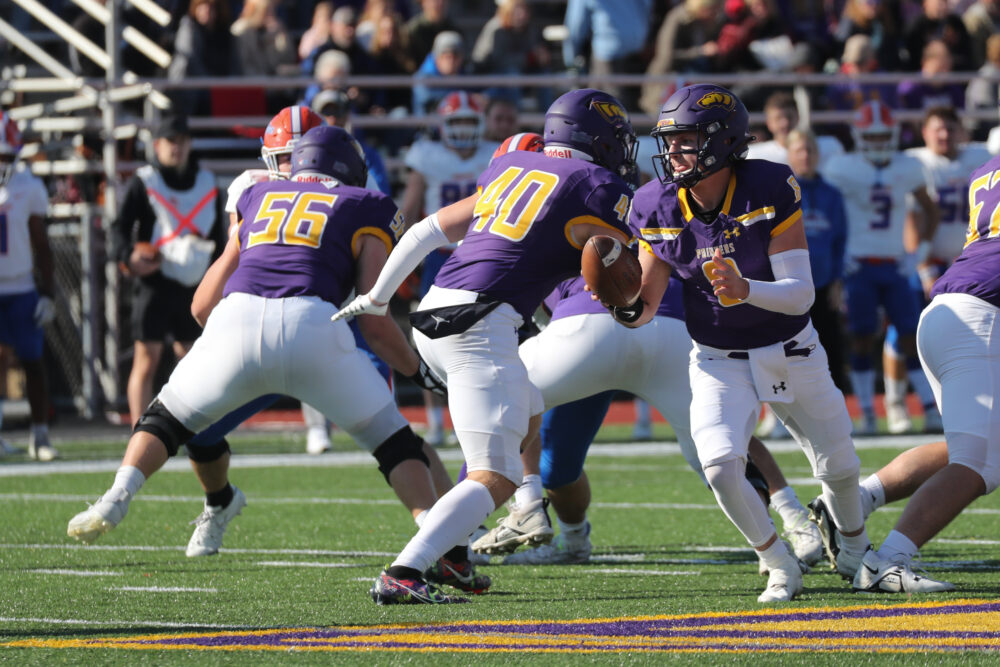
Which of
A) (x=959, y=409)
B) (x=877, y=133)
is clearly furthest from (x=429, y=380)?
(x=877, y=133)

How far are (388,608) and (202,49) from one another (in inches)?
380

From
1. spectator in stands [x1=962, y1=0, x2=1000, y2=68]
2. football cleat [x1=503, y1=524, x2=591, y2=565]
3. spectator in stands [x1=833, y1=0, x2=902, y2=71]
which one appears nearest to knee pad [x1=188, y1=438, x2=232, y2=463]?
football cleat [x1=503, y1=524, x2=591, y2=565]

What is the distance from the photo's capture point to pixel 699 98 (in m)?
5.34

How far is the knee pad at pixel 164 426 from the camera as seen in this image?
18.6 feet

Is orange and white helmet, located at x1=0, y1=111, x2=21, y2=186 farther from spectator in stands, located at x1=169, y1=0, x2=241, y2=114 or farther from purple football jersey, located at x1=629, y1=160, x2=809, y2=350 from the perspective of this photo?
purple football jersey, located at x1=629, y1=160, x2=809, y2=350

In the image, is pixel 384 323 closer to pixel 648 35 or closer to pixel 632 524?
pixel 632 524

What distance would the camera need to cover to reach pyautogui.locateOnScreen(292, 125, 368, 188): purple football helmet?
607cm

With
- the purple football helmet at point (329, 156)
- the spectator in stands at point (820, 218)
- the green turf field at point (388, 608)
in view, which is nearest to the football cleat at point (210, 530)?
the green turf field at point (388, 608)

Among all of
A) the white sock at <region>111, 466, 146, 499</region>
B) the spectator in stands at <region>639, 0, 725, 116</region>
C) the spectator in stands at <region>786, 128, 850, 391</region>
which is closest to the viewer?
the white sock at <region>111, 466, 146, 499</region>

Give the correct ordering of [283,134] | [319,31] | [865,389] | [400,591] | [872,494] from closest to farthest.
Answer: [400,591] < [872,494] < [283,134] < [865,389] < [319,31]

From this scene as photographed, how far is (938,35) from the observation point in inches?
617

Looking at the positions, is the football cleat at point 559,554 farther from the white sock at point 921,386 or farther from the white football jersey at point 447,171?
the white sock at point 921,386

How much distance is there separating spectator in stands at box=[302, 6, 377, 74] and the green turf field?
6112 mm

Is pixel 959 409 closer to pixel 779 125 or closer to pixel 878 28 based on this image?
pixel 779 125
